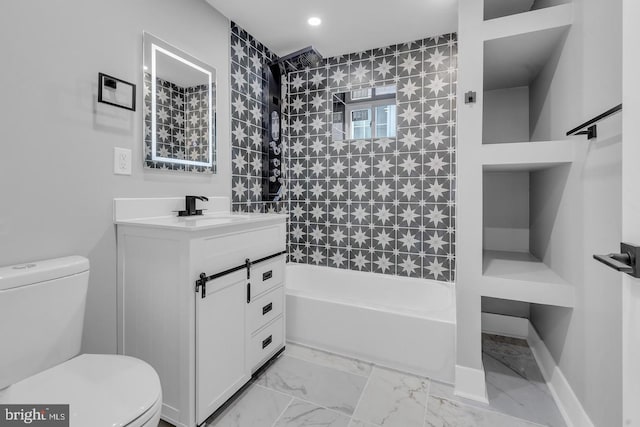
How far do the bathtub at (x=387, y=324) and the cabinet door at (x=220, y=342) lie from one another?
0.60 m

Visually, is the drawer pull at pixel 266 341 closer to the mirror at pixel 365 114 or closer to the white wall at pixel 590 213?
the white wall at pixel 590 213

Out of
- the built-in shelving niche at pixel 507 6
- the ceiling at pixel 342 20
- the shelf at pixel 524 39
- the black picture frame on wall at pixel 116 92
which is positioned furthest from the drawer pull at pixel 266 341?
the built-in shelving niche at pixel 507 6

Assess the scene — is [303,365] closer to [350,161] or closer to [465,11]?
[350,161]

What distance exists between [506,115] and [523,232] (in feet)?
3.06

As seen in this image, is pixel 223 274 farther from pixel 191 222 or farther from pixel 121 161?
pixel 121 161

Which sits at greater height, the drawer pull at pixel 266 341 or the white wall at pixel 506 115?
the white wall at pixel 506 115

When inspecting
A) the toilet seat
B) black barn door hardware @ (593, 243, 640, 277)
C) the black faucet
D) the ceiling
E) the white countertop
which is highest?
the ceiling

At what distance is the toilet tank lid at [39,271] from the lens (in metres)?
1.05

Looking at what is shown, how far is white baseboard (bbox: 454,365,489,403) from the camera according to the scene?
165cm

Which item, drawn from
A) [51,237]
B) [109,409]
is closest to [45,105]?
[51,237]

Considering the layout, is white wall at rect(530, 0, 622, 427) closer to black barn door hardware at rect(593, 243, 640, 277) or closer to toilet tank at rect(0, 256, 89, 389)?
black barn door hardware at rect(593, 243, 640, 277)

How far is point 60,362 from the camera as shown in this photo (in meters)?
1.18

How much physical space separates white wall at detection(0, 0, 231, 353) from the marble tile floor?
85 cm

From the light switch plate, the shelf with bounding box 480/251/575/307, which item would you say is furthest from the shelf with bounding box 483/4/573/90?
the light switch plate
